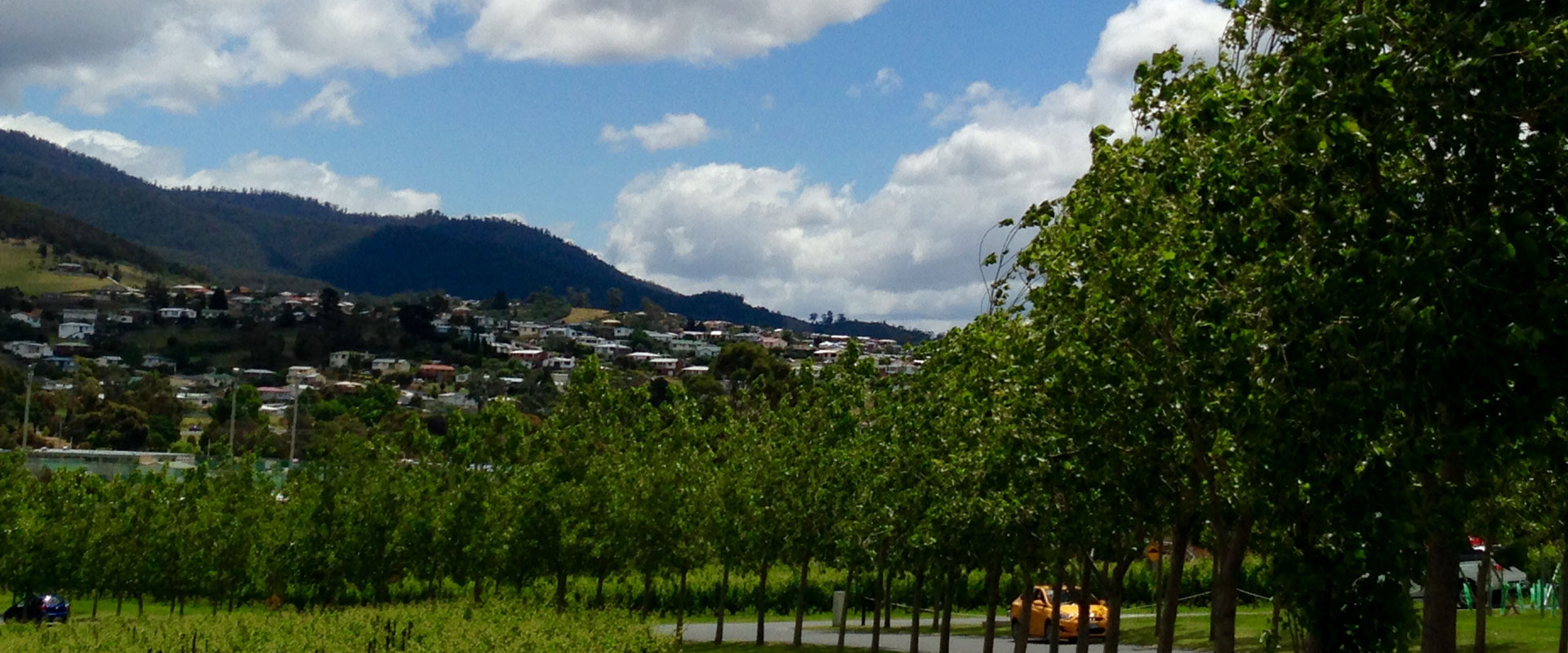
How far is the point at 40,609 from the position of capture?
44.2 m

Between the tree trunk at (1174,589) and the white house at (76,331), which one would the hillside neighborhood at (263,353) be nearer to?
the white house at (76,331)

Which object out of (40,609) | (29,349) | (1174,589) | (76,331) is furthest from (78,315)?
(1174,589)

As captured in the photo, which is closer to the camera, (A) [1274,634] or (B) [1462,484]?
(B) [1462,484]

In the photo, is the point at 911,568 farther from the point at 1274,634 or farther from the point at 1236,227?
the point at 1236,227

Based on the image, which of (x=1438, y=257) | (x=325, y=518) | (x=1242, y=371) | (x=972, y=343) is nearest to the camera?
(x=1438, y=257)

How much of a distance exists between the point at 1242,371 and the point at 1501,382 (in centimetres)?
209

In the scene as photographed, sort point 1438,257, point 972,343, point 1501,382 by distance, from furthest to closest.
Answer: point 972,343, point 1501,382, point 1438,257

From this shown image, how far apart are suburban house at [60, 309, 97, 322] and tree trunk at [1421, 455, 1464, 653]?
191m

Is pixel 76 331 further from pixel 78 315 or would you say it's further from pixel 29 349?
pixel 29 349

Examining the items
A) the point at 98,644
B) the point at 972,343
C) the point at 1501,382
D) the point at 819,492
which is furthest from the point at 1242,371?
the point at 819,492

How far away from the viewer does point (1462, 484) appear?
9.10 m

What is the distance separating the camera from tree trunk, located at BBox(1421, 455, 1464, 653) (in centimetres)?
907

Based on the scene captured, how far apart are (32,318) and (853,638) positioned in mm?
172746

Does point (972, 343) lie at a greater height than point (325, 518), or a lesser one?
greater
